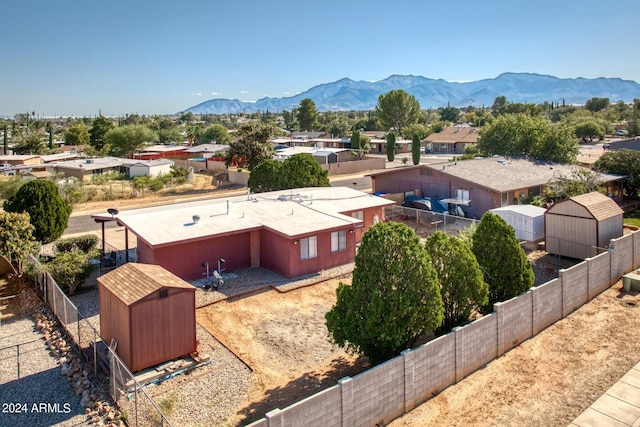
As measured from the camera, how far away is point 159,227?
22719 millimetres

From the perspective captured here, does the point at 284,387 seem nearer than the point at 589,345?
Yes

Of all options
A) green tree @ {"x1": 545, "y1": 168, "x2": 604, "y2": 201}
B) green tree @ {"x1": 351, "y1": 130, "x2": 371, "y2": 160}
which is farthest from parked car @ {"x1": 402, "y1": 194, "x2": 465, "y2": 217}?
green tree @ {"x1": 351, "y1": 130, "x2": 371, "y2": 160}

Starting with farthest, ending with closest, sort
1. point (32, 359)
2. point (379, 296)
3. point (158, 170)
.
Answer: point (158, 170), point (32, 359), point (379, 296)

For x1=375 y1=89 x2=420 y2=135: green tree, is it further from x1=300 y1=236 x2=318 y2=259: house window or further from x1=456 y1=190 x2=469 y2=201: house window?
x1=300 y1=236 x2=318 y2=259: house window

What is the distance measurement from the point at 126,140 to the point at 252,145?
37.1 meters

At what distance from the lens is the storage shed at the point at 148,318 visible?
13.4 metres

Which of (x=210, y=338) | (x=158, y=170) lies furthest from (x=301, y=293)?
(x=158, y=170)

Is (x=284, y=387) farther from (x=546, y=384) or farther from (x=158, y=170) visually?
(x=158, y=170)

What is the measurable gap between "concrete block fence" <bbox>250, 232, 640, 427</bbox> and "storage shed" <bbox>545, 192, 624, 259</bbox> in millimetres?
5324

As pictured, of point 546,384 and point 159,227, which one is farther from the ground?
point 159,227

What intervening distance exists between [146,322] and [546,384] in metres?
10.8

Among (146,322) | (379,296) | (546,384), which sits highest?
(379,296)

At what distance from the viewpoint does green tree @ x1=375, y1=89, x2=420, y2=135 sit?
346 ft

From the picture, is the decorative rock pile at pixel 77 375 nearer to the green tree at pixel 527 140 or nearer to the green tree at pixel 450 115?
the green tree at pixel 527 140
